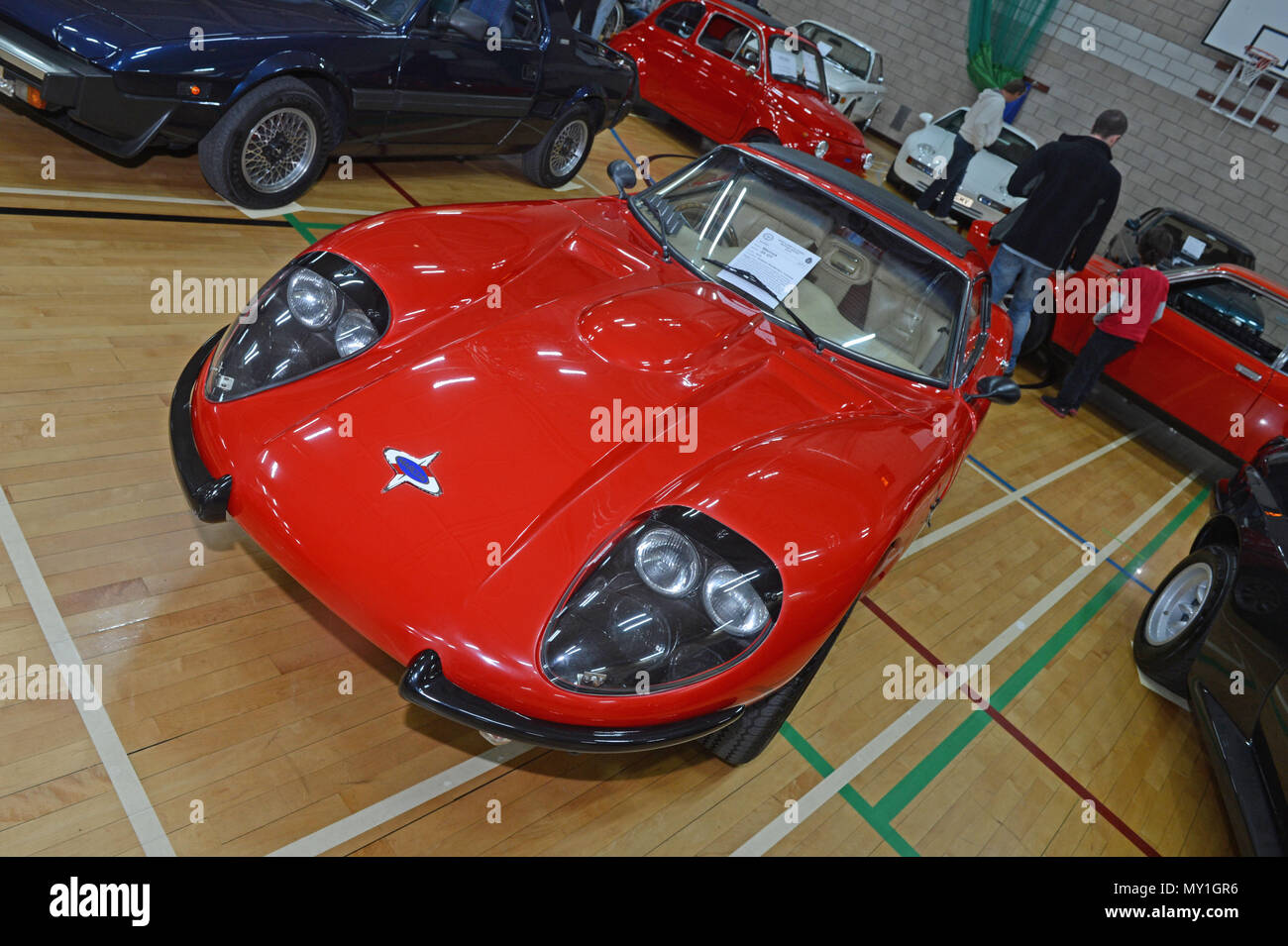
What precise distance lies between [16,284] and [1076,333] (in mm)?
6566

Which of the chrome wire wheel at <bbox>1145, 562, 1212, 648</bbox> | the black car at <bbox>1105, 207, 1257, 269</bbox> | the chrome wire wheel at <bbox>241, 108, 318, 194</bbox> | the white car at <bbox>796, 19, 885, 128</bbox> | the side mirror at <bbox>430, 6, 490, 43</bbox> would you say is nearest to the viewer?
the chrome wire wheel at <bbox>1145, 562, 1212, 648</bbox>

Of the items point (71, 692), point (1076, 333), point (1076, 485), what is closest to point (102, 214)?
point (71, 692)

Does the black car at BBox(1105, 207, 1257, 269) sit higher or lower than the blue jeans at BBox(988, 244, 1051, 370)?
higher

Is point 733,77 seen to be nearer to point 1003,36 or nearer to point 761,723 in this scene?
point 1003,36

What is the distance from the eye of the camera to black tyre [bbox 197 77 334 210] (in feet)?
12.9

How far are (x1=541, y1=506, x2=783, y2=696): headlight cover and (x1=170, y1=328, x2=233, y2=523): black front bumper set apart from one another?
836 millimetres

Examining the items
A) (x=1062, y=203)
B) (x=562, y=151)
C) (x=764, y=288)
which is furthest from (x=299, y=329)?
(x=1062, y=203)

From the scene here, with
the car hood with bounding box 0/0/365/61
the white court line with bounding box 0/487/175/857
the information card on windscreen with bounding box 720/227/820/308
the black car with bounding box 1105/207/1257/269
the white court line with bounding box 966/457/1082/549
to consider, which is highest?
the black car with bounding box 1105/207/1257/269

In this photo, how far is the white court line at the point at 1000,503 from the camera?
4125mm

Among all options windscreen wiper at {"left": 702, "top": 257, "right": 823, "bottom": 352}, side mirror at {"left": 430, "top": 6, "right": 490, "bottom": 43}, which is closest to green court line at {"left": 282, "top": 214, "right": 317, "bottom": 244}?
side mirror at {"left": 430, "top": 6, "right": 490, "bottom": 43}

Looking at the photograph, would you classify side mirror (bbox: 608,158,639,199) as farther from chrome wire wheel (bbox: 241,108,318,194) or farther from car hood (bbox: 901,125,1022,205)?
car hood (bbox: 901,125,1022,205)

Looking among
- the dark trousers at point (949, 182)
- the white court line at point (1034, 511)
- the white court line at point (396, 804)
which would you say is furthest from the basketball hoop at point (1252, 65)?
the white court line at point (396, 804)

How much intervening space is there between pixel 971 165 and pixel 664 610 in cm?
920

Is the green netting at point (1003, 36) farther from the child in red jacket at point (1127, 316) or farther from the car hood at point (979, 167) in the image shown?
the child in red jacket at point (1127, 316)
